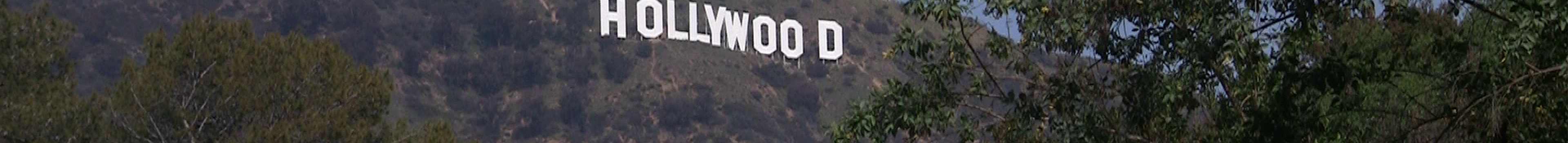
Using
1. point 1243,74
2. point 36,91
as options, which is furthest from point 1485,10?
point 36,91

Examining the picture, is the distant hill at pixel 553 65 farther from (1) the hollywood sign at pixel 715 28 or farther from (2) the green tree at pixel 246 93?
(2) the green tree at pixel 246 93

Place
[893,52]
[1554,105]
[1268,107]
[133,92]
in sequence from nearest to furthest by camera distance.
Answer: [1554,105]
[1268,107]
[893,52]
[133,92]

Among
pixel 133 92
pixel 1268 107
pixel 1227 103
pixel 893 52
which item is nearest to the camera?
pixel 1268 107

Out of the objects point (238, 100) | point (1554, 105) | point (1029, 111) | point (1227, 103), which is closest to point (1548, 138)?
point (1554, 105)

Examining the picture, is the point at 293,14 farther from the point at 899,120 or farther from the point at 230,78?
the point at 899,120

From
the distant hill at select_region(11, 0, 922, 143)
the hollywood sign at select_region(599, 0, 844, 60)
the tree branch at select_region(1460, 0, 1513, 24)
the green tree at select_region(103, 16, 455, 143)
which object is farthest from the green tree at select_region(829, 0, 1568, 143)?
the distant hill at select_region(11, 0, 922, 143)

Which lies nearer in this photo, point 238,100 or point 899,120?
point 899,120

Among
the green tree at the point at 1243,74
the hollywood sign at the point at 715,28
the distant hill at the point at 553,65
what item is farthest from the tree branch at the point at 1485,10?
the distant hill at the point at 553,65
